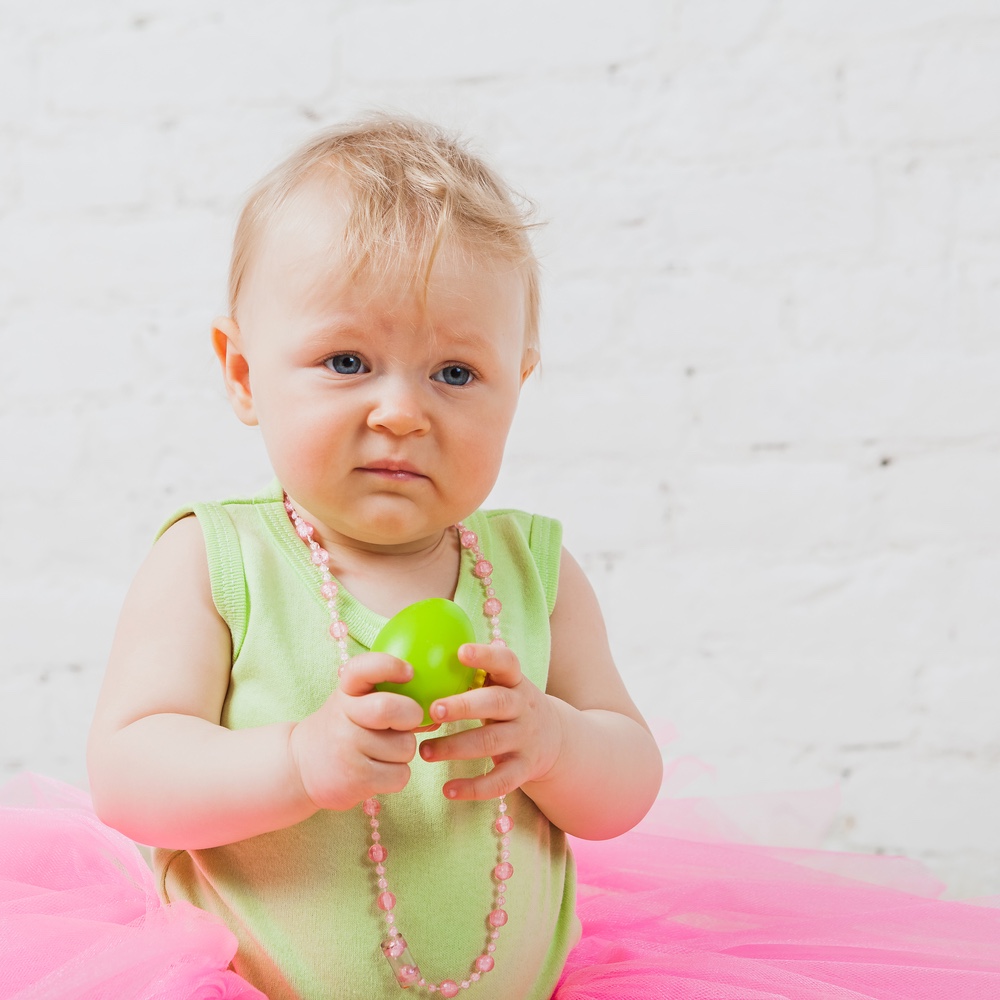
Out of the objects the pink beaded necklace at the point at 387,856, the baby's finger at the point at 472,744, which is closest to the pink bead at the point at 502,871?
the pink beaded necklace at the point at 387,856

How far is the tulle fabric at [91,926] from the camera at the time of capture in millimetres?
672

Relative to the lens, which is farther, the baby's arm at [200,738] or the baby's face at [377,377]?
the baby's face at [377,377]

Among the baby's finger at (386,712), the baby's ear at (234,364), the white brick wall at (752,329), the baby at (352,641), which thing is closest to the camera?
the baby's finger at (386,712)

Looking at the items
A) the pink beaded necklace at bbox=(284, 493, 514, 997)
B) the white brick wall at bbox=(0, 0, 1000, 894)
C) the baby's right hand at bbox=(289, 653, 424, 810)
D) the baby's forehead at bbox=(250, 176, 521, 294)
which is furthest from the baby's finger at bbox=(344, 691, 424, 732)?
the white brick wall at bbox=(0, 0, 1000, 894)

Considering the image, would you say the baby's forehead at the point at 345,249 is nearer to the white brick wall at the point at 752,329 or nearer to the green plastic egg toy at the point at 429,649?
the green plastic egg toy at the point at 429,649

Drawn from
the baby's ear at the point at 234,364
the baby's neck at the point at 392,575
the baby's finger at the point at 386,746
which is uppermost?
the baby's ear at the point at 234,364

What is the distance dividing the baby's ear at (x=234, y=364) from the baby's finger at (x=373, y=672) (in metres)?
0.26

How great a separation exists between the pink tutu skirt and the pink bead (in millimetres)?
98

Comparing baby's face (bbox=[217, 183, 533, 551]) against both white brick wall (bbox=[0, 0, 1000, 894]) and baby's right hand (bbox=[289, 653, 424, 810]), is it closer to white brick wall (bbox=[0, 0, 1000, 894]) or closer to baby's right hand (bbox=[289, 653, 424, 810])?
baby's right hand (bbox=[289, 653, 424, 810])

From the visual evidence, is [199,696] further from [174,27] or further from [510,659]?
[174,27]

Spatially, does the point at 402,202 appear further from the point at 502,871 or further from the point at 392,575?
the point at 502,871

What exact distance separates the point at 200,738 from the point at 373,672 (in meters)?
0.14

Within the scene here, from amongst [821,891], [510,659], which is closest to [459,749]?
[510,659]

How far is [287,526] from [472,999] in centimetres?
31
